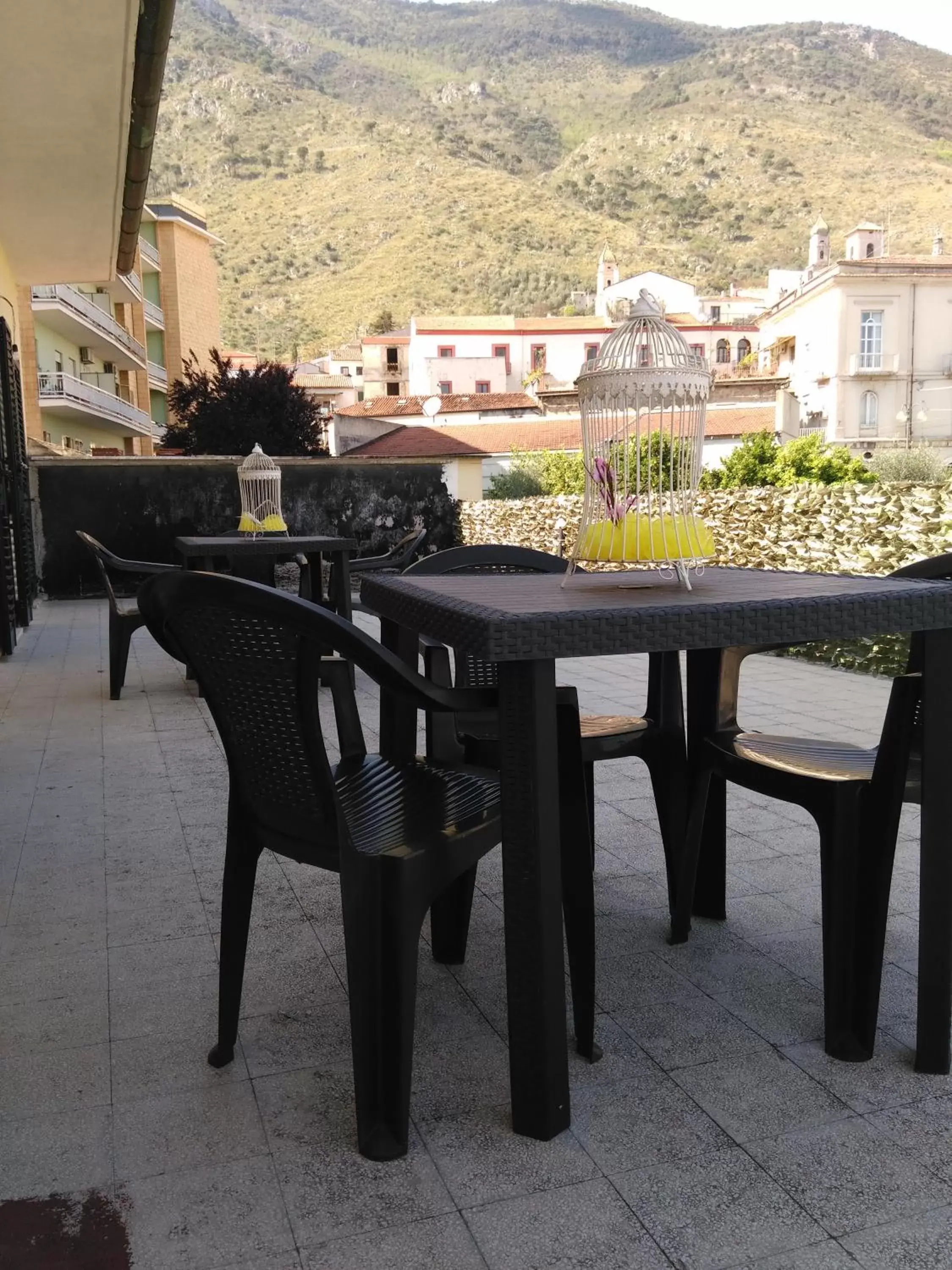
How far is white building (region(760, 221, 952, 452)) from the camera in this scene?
3503 cm

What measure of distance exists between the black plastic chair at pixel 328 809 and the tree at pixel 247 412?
14.8m

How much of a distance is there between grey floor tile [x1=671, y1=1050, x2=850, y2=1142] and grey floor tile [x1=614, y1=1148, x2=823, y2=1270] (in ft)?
0.28

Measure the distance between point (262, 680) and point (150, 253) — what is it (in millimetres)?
33815

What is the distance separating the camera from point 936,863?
5.86 ft

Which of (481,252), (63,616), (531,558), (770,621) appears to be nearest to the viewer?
(770,621)

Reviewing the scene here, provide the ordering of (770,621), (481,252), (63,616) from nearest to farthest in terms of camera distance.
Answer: (770,621), (63,616), (481,252)

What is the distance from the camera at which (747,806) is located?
10.9 feet

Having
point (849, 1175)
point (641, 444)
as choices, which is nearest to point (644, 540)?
point (641, 444)

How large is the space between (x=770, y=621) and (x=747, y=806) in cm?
180

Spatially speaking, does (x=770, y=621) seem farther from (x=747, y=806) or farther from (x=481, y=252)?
(x=481, y=252)

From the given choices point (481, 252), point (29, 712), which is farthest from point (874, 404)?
point (29, 712)

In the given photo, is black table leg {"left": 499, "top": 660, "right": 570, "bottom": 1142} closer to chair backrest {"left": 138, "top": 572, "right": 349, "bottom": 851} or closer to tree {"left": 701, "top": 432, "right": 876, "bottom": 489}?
chair backrest {"left": 138, "top": 572, "right": 349, "bottom": 851}

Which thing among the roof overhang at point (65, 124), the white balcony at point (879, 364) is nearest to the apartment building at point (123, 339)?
the roof overhang at point (65, 124)

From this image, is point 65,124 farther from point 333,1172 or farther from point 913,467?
point 913,467
